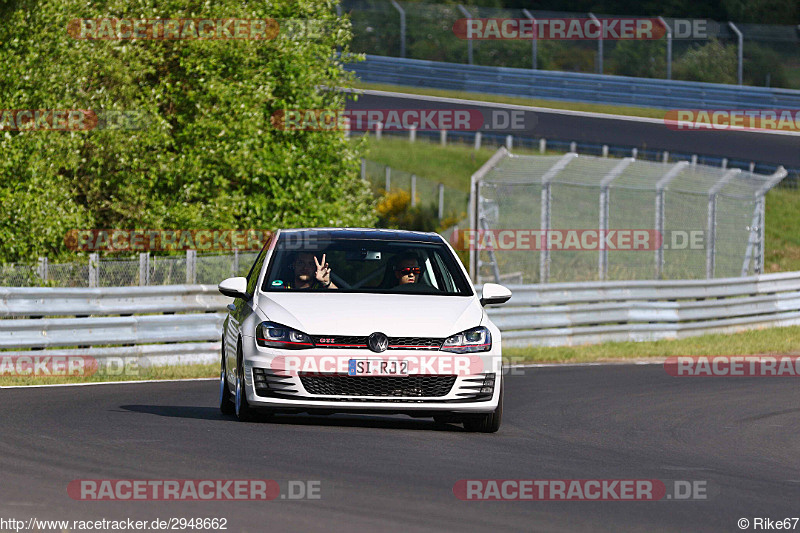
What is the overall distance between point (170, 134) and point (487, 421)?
54.9 feet

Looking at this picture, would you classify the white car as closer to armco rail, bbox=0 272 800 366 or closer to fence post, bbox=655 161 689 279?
armco rail, bbox=0 272 800 366

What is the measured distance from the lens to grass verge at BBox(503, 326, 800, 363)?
20172 mm

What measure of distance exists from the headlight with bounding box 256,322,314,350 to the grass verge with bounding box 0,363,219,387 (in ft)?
16.7

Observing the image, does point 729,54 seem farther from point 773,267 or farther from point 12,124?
point 12,124

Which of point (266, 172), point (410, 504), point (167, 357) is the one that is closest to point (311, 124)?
point (266, 172)

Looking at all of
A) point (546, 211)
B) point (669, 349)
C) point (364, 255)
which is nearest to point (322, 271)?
point (364, 255)

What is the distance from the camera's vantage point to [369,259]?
11016mm

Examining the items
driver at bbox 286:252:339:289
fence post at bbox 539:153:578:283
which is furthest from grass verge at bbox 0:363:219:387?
fence post at bbox 539:153:578:283

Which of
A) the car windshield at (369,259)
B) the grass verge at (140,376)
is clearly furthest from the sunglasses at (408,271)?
the grass verge at (140,376)

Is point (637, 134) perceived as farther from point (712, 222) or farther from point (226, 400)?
point (226, 400)

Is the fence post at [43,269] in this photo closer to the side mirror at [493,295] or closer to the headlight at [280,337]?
the headlight at [280,337]

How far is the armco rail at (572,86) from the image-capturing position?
4181 centimetres

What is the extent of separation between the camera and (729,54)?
147 ft

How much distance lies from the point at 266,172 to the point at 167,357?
937cm
